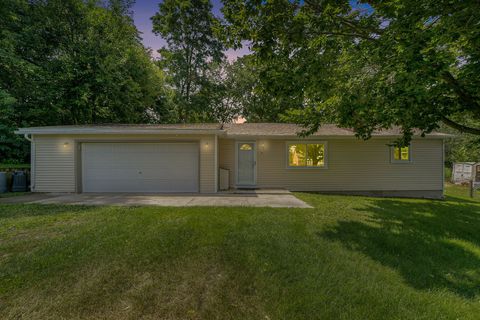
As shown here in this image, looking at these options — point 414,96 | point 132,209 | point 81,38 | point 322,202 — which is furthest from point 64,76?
point 414,96

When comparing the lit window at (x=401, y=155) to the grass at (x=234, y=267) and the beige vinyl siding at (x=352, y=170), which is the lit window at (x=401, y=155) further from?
the grass at (x=234, y=267)

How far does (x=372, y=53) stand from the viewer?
4340mm

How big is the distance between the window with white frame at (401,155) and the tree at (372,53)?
12.5 ft

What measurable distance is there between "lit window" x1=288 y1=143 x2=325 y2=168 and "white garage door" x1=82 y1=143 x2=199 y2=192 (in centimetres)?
427

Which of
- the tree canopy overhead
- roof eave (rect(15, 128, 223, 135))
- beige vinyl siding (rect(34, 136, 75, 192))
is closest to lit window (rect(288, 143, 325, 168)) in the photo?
roof eave (rect(15, 128, 223, 135))

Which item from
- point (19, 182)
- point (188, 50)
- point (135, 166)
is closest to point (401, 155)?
point (135, 166)

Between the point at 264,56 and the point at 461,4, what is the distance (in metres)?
3.26

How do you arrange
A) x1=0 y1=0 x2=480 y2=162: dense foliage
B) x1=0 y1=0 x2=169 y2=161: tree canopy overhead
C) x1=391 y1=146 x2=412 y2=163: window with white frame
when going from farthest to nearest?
A: x1=0 y1=0 x2=169 y2=161: tree canopy overhead, x1=391 y1=146 x2=412 y2=163: window with white frame, x1=0 y1=0 x2=480 y2=162: dense foliage

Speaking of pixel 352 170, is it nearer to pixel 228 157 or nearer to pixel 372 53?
pixel 228 157

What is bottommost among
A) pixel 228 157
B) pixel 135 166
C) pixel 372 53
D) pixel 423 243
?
pixel 423 243

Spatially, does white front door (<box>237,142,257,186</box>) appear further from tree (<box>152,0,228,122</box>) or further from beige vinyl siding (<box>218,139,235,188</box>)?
tree (<box>152,0,228,122</box>)

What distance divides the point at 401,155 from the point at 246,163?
7067 millimetres

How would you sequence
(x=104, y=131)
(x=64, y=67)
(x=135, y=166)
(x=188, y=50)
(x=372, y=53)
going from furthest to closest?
(x=188, y=50) → (x=64, y=67) → (x=135, y=166) → (x=104, y=131) → (x=372, y=53)

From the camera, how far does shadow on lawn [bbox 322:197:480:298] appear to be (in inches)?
115
